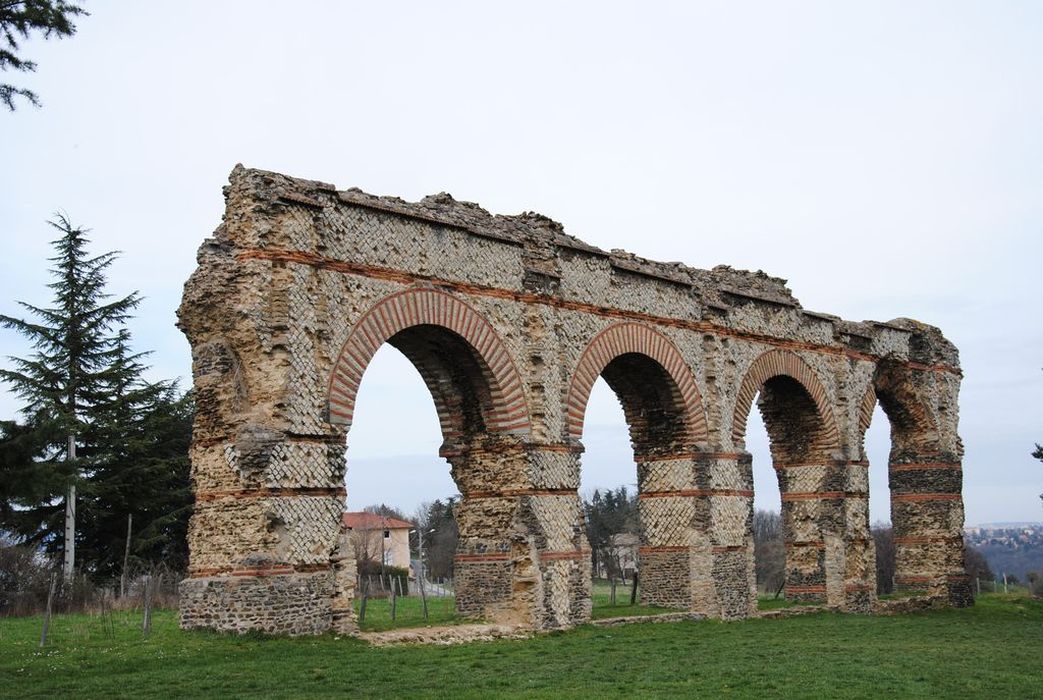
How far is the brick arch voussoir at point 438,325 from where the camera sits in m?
13.2

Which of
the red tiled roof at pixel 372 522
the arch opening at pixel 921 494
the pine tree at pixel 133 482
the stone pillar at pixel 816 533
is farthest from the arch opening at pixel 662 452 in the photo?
the red tiled roof at pixel 372 522

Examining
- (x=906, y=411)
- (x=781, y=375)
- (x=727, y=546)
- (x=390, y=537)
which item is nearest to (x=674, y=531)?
(x=727, y=546)

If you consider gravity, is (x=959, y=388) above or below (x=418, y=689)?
above

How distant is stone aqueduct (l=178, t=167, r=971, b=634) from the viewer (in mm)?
12539

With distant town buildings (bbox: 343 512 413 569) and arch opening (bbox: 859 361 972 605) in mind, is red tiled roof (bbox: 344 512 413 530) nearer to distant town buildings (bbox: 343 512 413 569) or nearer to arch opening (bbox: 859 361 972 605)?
distant town buildings (bbox: 343 512 413 569)

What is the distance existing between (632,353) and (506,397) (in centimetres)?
296

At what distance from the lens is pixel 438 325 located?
47.1 feet

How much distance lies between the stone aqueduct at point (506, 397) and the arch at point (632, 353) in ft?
0.12

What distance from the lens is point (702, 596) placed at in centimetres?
1784

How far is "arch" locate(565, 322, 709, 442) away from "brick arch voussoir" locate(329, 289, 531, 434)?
1101mm

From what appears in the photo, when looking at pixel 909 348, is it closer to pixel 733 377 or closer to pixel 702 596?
pixel 733 377

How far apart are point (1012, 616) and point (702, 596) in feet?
27.8

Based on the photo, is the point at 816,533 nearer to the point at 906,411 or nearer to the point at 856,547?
the point at 856,547

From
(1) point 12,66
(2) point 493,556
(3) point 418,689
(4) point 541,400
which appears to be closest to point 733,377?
(4) point 541,400
